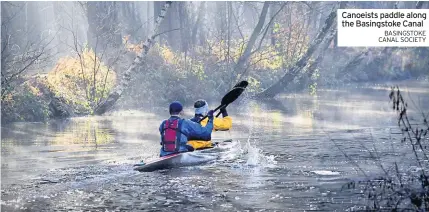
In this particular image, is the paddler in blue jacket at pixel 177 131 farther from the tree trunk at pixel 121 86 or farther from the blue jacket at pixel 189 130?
the tree trunk at pixel 121 86

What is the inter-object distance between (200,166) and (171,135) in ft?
2.69

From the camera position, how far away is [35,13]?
46.4 metres

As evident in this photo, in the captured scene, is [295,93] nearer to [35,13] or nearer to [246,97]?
[246,97]

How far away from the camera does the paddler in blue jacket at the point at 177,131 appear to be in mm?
14102

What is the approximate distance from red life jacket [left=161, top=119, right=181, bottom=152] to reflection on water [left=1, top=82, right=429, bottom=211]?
0.46 meters

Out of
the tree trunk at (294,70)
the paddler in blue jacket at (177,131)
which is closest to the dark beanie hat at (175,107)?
the paddler in blue jacket at (177,131)

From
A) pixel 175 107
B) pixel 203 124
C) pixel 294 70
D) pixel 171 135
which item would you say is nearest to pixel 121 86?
pixel 294 70

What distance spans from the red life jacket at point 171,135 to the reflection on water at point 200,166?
1.52 feet

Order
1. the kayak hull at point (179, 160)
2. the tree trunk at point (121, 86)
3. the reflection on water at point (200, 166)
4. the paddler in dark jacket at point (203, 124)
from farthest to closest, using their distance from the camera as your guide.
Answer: the tree trunk at point (121, 86)
the paddler in dark jacket at point (203, 124)
the kayak hull at point (179, 160)
the reflection on water at point (200, 166)

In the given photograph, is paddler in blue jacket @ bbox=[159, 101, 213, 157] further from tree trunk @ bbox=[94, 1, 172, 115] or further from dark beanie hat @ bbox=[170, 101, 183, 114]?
tree trunk @ bbox=[94, 1, 172, 115]

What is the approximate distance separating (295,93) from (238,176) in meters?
20.6

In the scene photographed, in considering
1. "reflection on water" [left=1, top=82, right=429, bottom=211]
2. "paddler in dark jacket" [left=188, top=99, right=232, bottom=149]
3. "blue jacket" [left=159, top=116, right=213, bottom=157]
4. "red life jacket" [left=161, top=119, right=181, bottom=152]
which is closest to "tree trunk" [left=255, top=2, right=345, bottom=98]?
"reflection on water" [left=1, top=82, right=429, bottom=211]

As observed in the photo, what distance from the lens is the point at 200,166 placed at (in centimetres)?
1454

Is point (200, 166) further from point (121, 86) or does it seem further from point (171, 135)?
point (121, 86)
